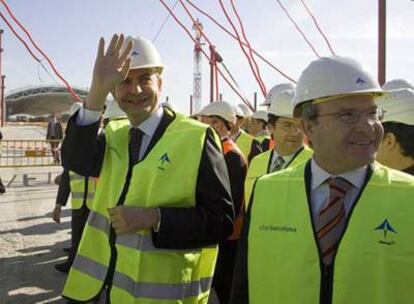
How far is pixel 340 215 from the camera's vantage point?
1.78 m

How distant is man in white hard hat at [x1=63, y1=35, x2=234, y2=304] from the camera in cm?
225

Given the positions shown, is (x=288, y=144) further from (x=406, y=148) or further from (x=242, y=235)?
(x=242, y=235)

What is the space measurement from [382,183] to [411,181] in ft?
0.33

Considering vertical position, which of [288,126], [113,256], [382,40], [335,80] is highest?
[382,40]

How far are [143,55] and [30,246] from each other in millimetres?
5148

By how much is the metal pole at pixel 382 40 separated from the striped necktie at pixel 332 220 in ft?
17.9

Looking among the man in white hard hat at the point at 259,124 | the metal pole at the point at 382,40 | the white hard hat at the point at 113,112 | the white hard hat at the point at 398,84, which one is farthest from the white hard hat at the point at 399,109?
the man in white hard hat at the point at 259,124

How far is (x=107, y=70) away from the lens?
2.25 m

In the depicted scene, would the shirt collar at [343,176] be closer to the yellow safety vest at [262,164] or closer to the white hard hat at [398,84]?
the yellow safety vest at [262,164]

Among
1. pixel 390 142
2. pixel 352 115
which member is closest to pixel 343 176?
pixel 352 115

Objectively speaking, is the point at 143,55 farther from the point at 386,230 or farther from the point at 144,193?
the point at 386,230

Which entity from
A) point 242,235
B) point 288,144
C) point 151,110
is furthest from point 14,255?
point 242,235

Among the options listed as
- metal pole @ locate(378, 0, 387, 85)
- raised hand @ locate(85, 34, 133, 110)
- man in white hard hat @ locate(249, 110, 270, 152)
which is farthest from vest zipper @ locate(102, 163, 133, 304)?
man in white hard hat @ locate(249, 110, 270, 152)

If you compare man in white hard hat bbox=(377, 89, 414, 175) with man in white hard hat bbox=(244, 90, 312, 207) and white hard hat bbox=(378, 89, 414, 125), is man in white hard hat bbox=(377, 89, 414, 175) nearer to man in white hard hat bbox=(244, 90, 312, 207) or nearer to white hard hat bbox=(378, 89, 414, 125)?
white hard hat bbox=(378, 89, 414, 125)
